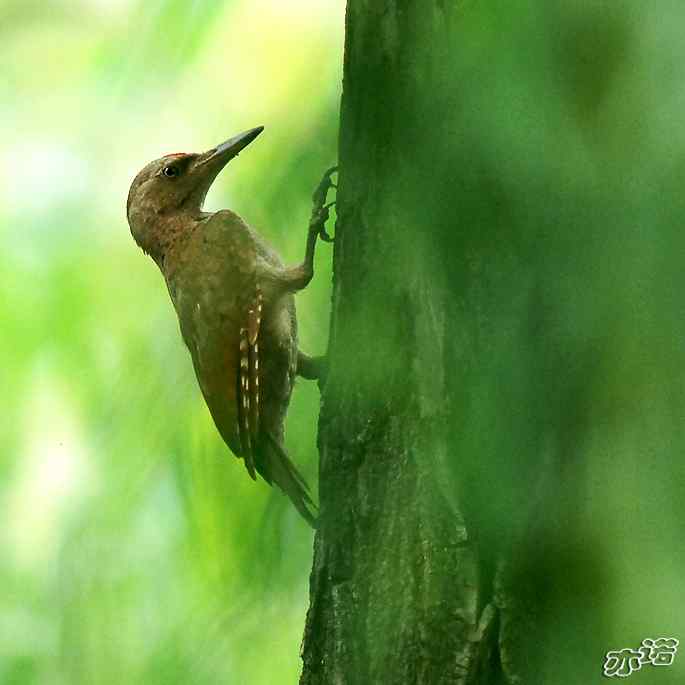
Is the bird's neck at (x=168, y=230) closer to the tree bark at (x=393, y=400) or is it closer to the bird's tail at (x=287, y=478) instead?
the bird's tail at (x=287, y=478)

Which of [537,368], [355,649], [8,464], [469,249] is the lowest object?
[355,649]

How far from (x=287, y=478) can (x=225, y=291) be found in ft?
4.44

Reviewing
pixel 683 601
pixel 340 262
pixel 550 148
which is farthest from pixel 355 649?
pixel 550 148

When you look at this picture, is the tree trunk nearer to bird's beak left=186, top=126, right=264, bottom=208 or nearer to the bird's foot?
the bird's foot

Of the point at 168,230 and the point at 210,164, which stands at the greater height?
the point at 210,164

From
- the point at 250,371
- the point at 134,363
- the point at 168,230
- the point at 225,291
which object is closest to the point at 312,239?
the point at 134,363

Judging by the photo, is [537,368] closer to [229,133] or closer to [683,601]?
[683,601]

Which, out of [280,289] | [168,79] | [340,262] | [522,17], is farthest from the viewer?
[280,289]

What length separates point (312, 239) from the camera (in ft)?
9.23

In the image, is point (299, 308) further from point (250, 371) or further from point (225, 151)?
point (250, 371)

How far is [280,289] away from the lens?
354 cm

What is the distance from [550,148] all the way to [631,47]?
15cm

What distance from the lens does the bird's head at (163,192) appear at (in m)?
3.97

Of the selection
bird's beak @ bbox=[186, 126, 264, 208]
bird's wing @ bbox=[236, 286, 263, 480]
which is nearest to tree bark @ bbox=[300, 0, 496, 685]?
bird's beak @ bbox=[186, 126, 264, 208]
